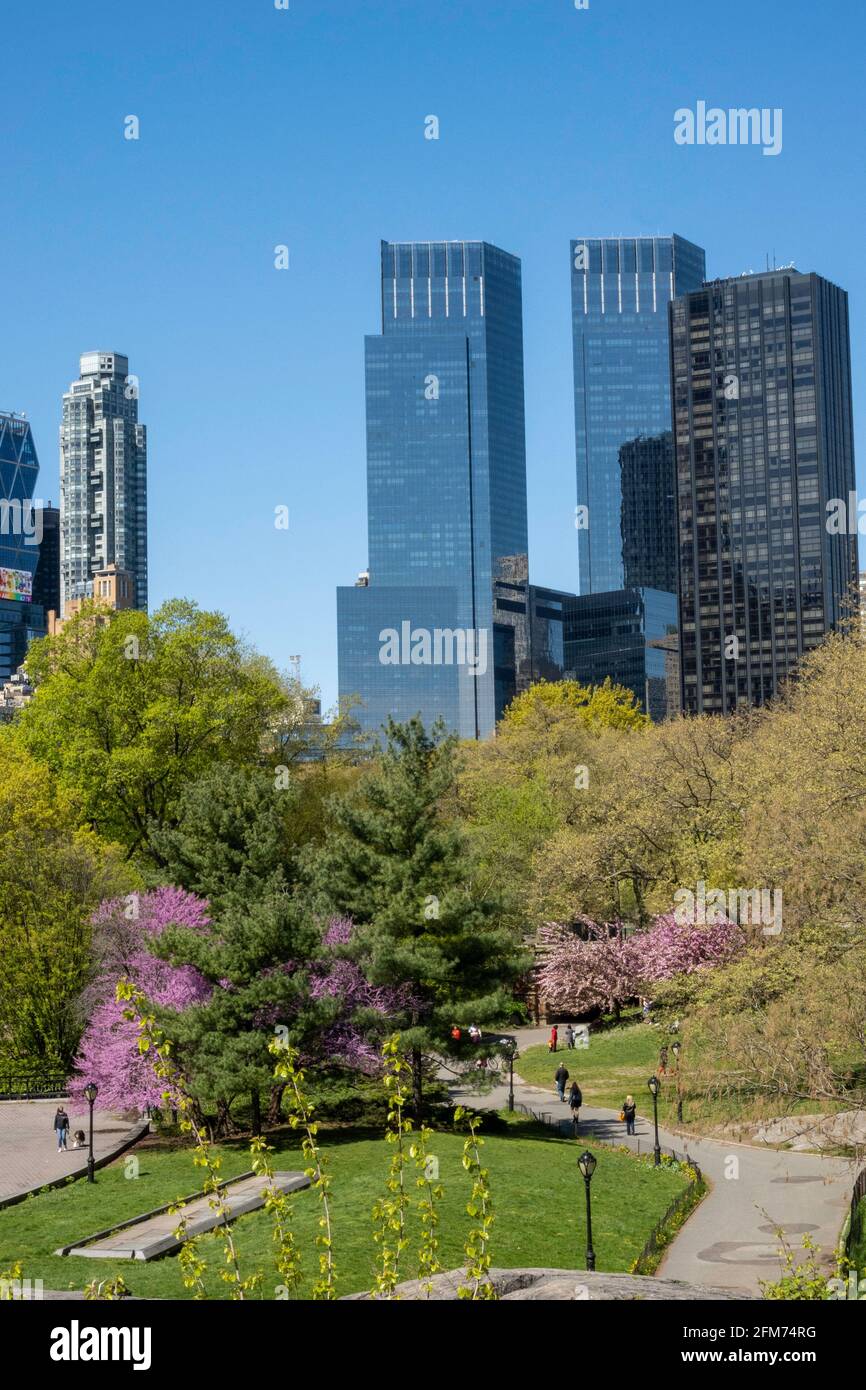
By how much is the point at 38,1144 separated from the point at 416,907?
479 inches

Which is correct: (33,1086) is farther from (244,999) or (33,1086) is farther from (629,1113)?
(629,1113)

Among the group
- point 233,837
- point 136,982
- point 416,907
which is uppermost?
point 233,837

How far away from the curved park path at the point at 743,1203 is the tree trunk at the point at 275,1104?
316 inches

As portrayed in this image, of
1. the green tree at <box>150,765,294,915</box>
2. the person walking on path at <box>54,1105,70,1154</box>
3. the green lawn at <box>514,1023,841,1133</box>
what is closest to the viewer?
the person walking on path at <box>54,1105,70,1154</box>

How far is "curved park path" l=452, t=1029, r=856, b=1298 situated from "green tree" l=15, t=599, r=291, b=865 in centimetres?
2470

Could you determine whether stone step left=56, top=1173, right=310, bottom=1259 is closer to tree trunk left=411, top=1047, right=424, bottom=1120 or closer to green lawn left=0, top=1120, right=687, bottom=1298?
green lawn left=0, top=1120, right=687, bottom=1298

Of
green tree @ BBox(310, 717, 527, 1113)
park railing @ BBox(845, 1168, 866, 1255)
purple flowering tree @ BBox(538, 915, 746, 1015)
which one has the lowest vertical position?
park railing @ BBox(845, 1168, 866, 1255)

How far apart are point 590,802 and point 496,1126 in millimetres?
29205

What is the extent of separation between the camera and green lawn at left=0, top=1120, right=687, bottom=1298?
2403 cm

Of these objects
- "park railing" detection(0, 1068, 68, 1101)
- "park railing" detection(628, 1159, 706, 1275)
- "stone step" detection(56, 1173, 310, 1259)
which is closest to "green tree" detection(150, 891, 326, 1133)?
"stone step" detection(56, 1173, 310, 1259)

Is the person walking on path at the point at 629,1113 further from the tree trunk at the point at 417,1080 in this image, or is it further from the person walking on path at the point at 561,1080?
the tree trunk at the point at 417,1080

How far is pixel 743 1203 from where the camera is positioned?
1223 inches

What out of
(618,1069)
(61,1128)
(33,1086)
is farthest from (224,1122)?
(618,1069)
